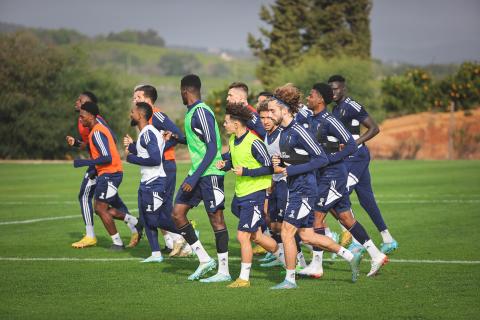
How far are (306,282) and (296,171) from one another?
1617 millimetres

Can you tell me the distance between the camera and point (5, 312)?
8.82 m

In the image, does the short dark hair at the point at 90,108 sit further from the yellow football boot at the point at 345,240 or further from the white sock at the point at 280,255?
the yellow football boot at the point at 345,240

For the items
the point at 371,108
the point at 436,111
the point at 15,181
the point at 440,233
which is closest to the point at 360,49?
the point at 436,111

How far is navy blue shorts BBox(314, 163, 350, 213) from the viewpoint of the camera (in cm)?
1130

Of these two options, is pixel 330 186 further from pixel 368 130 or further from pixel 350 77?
pixel 350 77

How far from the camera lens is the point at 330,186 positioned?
1130cm

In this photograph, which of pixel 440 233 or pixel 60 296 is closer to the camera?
pixel 60 296

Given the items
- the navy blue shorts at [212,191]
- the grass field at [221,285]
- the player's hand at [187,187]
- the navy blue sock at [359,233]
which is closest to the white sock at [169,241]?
the grass field at [221,285]

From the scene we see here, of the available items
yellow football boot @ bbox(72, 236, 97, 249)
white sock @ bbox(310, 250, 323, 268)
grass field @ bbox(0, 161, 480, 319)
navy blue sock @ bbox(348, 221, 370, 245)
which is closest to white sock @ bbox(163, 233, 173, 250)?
grass field @ bbox(0, 161, 480, 319)

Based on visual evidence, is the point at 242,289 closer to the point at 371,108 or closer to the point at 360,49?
the point at 371,108

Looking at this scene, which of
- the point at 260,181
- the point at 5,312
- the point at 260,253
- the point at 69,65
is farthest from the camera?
the point at 69,65

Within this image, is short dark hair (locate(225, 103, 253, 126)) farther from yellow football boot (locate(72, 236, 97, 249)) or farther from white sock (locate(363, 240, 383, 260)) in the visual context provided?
yellow football boot (locate(72, 236, 97, 249))

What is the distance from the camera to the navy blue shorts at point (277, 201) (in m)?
11.6

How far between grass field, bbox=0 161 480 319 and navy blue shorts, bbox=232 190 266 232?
74 centimetres
